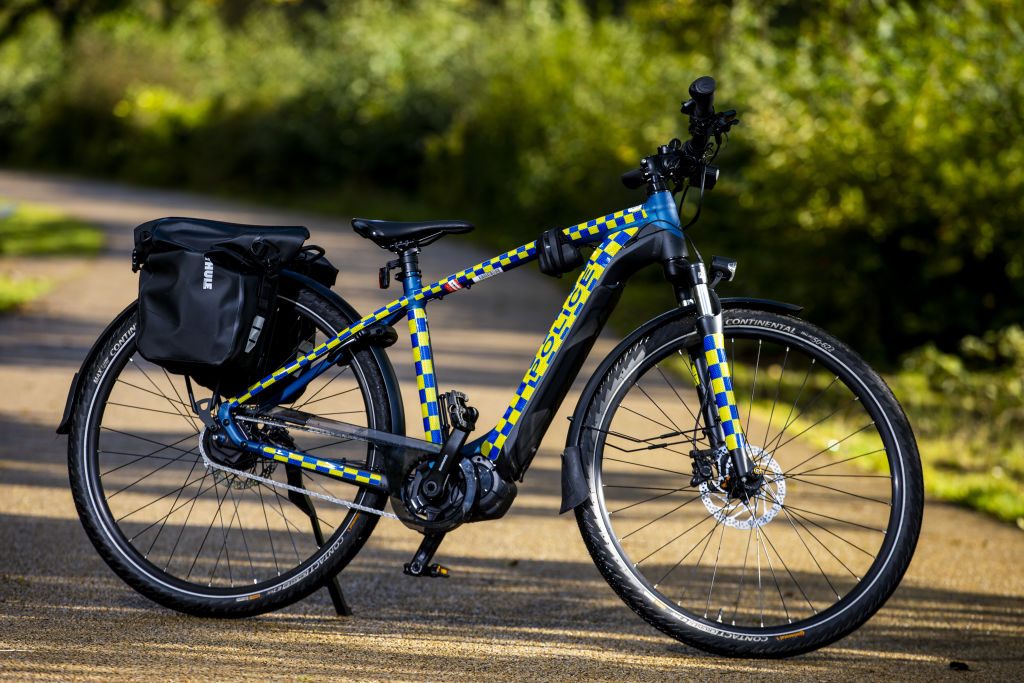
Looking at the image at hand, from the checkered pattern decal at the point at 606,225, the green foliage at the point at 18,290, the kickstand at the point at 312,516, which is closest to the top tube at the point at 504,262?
the checkered pattern decal at the point at 606,225

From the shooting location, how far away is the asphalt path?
314cm

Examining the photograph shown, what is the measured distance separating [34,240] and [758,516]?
12.8 meters

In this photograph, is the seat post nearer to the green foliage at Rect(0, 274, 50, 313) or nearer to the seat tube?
the seat tube

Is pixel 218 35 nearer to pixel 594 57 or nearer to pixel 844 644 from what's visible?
pixel 594 57

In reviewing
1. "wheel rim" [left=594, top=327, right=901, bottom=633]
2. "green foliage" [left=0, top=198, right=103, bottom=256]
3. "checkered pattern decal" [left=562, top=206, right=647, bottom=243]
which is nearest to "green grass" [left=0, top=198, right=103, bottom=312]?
"green foliage" [left=0, top=198, right=103, bottom=256]

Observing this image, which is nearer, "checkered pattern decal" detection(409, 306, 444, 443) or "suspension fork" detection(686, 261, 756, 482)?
"suspension fork" detection(686, 261, 756, 482)

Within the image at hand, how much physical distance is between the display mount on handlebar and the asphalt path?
1348 millimetres

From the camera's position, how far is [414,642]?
3375 millimetres

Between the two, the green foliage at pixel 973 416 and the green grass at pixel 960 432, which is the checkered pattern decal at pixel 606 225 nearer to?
the green grass at pixel 960 432

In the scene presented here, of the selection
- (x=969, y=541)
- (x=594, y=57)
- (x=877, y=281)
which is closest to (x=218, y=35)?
(x=594, y=57)

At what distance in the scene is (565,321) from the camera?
3.31m

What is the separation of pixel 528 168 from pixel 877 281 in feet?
24.3

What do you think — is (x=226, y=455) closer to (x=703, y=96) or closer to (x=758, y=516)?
(x=758, y=516)

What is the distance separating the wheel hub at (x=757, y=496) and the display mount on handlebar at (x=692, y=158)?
30.5 inches
